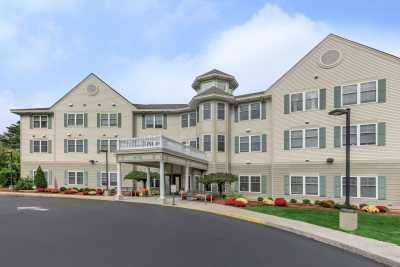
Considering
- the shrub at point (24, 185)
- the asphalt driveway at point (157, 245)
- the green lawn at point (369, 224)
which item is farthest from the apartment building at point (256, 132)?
the asphalt driveway at point (157, 245)

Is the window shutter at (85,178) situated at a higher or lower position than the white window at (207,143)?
lower

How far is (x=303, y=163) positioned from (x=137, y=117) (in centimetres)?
1887

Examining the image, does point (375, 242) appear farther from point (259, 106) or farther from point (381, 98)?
point (259, 106)

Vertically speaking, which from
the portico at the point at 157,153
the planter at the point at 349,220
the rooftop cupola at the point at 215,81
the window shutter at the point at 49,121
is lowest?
the planter at the point at 349,220

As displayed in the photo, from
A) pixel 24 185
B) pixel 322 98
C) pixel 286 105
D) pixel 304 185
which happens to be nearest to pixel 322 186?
pixel 304 185

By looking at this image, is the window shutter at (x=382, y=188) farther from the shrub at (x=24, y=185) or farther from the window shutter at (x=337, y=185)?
the shrub at (x=24, y=185)

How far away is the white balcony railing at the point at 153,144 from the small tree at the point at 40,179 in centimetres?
1367

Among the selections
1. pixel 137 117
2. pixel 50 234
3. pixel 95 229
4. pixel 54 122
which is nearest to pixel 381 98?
pixel 95 229

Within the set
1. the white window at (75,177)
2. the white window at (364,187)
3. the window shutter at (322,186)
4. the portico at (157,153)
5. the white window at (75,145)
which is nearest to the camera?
the white window at (364,187)

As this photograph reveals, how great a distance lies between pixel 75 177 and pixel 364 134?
28807 mm

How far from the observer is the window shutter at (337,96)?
70.1 ft

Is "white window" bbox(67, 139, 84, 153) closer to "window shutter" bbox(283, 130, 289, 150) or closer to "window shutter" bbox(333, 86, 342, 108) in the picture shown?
"window shutter" bbox(283, 130, 289, 150)

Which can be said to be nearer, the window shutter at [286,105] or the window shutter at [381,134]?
the window shutter at [381,134]

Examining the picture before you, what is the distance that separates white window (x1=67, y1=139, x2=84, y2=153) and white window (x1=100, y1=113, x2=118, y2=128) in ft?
10.2
